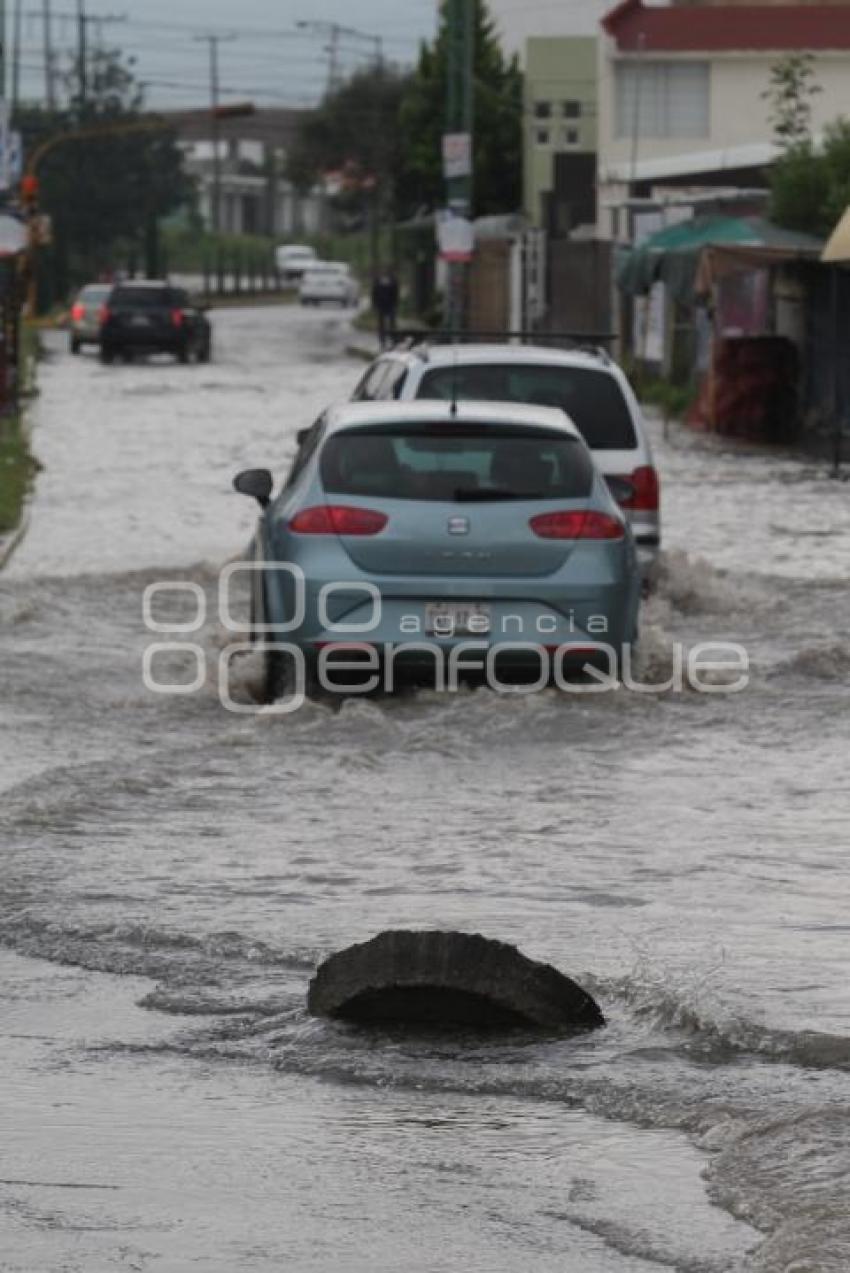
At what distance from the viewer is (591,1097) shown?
25.5ft

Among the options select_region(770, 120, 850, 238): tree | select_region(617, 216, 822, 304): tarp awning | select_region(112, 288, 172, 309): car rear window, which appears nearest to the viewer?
select_region(617, 216, 822, 304): tarp awning

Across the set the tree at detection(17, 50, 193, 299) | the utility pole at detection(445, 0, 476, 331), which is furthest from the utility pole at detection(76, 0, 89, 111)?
the utility pole at detection(445, 0, 476, 331)

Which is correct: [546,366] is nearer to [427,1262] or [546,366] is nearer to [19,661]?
[19,661]

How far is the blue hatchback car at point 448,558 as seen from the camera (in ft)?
46.7

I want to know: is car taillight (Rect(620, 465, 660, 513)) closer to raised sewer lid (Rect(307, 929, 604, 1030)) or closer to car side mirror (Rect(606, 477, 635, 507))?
car side mirror (Rect(606, 477, 635, 507))

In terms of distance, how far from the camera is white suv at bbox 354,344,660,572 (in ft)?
59.2

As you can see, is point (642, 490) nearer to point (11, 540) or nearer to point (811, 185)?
point (11, 540)

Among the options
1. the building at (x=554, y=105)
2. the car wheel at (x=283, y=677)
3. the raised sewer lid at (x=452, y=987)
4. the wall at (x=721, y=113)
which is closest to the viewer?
the raised sewer lid at (x=452, y=987)

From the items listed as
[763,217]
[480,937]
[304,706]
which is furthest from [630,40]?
[480,937]

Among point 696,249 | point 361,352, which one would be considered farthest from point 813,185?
point 361,352

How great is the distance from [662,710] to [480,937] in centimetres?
673

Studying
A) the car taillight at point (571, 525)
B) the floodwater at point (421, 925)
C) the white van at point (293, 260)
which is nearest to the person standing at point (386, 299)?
the floodwater at point (421, 925)

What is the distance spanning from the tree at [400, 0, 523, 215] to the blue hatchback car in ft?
217

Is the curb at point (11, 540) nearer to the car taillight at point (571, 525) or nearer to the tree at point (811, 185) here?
the car taillight at point (571, 525)
